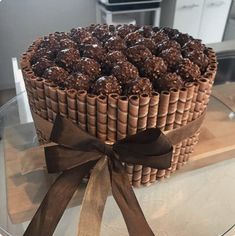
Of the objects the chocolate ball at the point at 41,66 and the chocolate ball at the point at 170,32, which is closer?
the chocolate ball at the point at 41,66

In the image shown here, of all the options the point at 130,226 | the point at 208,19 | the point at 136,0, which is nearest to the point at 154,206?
the point at 130,226

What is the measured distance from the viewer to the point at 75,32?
22.8 inches

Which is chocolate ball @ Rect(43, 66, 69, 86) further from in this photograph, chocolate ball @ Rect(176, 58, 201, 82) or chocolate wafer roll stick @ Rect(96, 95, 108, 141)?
chocolate ball @ Rect(176, 58, 201, 82)

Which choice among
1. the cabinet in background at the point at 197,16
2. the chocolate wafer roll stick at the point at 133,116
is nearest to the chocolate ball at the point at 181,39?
the chocolate wafer roll stick at the point at 133,116

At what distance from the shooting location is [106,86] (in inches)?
16.4

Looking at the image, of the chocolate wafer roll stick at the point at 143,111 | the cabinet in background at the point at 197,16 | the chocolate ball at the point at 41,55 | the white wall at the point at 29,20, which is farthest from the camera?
the cabinet in background at the point at 197,16

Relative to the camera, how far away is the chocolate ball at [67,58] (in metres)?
0.48

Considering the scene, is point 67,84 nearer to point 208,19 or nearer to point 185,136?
point 185,136

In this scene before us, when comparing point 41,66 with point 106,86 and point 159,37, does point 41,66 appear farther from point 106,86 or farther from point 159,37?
point 159,37

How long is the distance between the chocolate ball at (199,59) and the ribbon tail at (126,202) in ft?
0.68

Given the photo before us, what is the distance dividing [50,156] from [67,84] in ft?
0.36

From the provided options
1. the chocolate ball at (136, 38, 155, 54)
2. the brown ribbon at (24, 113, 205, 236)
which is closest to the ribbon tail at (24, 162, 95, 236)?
the brown ribbon at (24, 113, 205, 236)

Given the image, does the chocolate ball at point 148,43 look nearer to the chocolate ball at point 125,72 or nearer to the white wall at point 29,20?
the chocolate ball at point 125,72

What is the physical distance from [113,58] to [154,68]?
0.22ft
